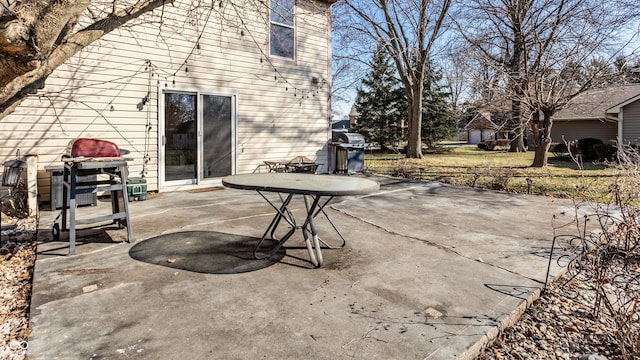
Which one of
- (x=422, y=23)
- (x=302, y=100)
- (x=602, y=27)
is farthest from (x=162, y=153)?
(x=422, y=23)

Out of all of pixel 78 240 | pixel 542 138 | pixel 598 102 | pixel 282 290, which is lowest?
pixel 282 290

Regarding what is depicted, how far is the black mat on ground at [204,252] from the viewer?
308cm

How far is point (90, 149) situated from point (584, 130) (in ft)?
76.9

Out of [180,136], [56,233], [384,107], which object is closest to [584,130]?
[384,107]

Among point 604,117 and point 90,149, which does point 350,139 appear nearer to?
point 90,149

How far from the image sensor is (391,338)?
2.02 m

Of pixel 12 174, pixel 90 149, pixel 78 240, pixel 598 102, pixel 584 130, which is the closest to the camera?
pixel 90 149

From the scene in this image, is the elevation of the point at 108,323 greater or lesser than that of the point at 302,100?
lesser

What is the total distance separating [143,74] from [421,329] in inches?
254

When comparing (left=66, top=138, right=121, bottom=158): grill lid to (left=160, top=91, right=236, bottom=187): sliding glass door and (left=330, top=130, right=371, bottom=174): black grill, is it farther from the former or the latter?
(left=330, top=130, right=371, bottom=174): black grill

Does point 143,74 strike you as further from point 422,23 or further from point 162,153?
point 422,23

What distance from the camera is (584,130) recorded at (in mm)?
19781

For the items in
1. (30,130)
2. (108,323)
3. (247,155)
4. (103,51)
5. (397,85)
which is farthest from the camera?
(397,85)

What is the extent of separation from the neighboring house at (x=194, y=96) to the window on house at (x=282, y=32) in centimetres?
2
